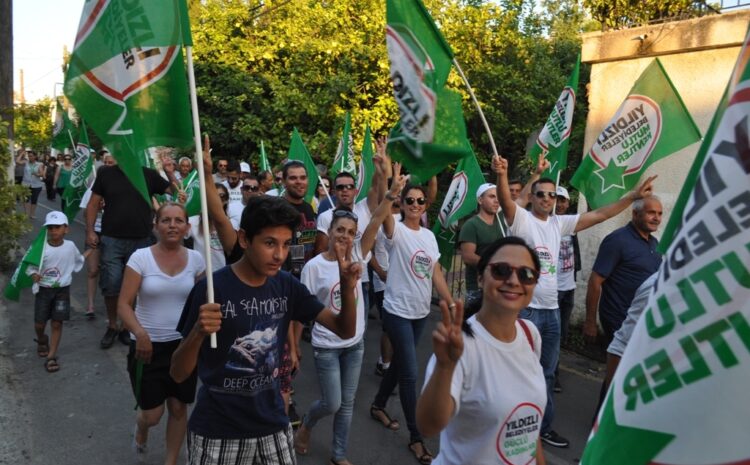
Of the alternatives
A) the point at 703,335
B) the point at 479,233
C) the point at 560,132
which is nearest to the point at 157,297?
the point at 479,233

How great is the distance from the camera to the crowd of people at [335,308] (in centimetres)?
229

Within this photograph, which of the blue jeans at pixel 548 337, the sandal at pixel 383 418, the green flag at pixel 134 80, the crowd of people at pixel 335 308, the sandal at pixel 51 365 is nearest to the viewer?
the crowd of people at pixel 335 308

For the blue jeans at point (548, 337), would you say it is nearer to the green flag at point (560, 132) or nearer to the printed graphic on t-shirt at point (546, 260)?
the printed graphic on t-shirt at point (546, 260)

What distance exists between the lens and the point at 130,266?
383 centimetres

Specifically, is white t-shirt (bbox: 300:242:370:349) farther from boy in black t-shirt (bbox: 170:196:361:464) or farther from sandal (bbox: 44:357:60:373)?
sandal (bbox: 44:357:60:373)

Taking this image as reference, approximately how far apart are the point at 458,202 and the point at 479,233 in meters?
1.76

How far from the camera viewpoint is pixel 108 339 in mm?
6555

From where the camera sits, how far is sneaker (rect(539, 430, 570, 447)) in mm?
4699

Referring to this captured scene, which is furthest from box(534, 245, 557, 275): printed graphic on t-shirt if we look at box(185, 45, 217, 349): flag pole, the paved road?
box(185, 45, 217, 349): flag pole

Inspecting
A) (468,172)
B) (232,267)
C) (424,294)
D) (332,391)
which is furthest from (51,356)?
A: (468,172)

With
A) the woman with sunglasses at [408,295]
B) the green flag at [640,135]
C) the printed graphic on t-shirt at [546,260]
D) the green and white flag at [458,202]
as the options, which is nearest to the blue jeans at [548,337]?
the printed graphic on t-shirt at [546,260]

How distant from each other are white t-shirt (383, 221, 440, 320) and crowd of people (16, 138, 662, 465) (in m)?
0.01

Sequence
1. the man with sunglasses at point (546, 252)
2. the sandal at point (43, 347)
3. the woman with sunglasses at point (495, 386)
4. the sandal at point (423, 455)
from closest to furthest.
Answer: the woman with sunglasses at point (495, 386) < the sandal at point (423, 455) < the man with sunglasses at point (546, 252) < the sandal at point (43, 347)

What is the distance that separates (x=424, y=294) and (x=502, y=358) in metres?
2.34
